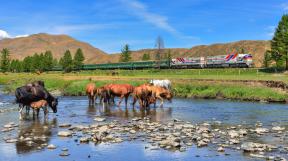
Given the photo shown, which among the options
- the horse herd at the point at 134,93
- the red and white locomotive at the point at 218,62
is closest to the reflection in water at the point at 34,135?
the horse herd at the point at 134,93

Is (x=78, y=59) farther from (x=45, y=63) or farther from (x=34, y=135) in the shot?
(x=34, y=135)

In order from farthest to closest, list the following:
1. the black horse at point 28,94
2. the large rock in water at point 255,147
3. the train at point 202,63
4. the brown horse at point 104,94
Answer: the train at point 202,63 → the brown horse at point 104,94 → the black horse at point 28,94 → the large rock in water at point 255,147

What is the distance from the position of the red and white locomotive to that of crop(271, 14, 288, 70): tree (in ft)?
25.7

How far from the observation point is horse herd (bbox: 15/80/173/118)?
22.1 meters

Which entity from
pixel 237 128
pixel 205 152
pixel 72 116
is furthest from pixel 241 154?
pixel 72 116

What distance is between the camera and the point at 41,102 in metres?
22.2

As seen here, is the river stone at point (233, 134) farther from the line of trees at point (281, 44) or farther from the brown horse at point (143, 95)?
the line of trees at point (281, 44)

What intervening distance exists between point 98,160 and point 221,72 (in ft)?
206

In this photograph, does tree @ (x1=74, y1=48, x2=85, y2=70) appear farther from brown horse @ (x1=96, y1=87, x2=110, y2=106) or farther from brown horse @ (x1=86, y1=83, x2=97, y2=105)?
brown horse @ (x1=96, y1=87, x2=110, y2=106)

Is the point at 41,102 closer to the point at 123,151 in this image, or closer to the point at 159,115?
the point at 159,115

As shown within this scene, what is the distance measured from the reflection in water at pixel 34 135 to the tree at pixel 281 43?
57583mm

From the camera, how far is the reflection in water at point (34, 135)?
46.4 feet

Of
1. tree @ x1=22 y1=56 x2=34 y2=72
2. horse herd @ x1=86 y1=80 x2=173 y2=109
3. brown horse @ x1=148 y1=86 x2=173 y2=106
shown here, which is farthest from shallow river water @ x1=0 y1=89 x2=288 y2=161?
tree @ x1=22 y1=56 x2=34 y2=72

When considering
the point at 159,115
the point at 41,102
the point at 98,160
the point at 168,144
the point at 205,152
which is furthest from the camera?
the point at 159,115
